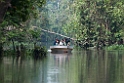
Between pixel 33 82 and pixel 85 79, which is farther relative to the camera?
pixel 85 79

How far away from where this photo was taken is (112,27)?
61625 mm

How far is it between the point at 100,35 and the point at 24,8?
140 ft

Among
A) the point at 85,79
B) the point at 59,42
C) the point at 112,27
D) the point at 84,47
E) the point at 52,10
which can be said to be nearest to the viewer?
the point at 85,79

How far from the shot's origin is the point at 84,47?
57.8 m

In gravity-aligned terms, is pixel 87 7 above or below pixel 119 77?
above

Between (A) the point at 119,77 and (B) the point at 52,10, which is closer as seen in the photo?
(A) the point at 119,77

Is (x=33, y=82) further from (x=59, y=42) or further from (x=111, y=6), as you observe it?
(x=111, y=6)

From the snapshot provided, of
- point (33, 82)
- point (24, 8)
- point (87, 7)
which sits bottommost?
point (33, 82)

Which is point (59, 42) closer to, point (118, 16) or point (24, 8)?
point (118, 16)

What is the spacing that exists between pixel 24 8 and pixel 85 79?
4.46 m

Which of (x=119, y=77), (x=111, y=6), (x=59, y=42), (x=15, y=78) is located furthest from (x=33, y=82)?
(x=111, y=6)

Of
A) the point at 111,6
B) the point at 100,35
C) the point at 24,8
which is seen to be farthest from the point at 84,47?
the point at 24,8

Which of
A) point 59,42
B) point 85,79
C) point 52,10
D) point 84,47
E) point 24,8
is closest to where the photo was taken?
point 85,79

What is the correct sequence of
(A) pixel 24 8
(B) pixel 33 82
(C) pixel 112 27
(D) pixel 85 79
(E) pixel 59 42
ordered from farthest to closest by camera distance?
(C) pixel 112 27 → (E) pixel 59 42 → (A) pixel 24 8 → (D) pixel 85 79 → (B) pixel 33 82
